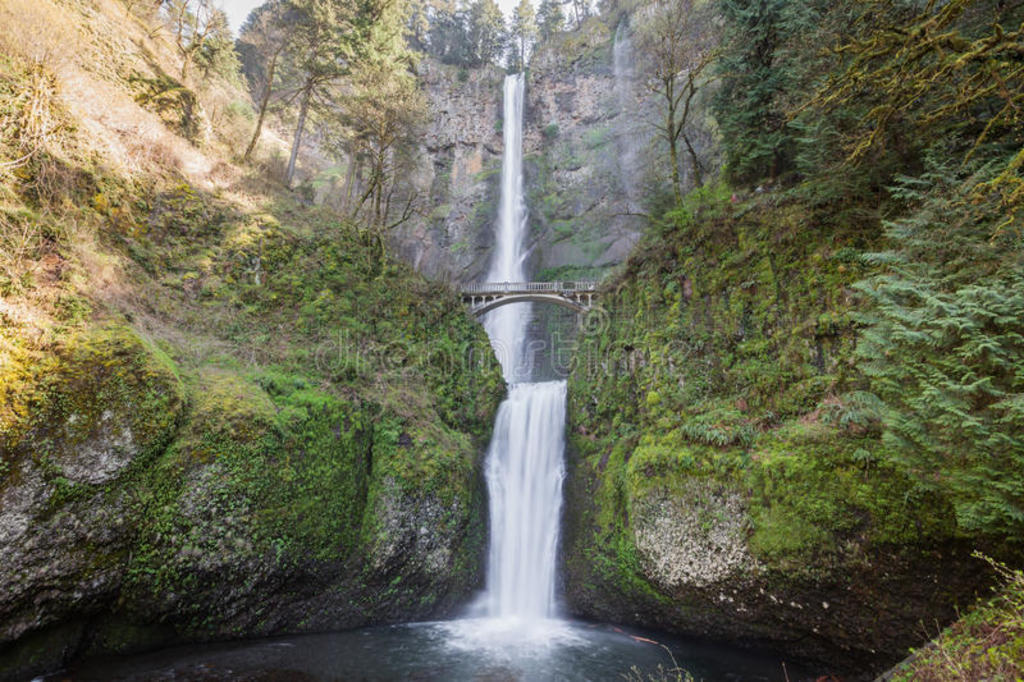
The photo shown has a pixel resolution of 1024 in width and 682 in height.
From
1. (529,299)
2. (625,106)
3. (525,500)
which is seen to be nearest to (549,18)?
(625,106)

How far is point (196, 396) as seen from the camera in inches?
312

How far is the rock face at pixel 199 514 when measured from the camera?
578 centimetres

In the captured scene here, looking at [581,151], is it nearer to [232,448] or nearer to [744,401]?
[744,401]

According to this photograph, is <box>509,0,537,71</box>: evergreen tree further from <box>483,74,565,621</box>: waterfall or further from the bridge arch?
<box>483,74,565,621</box>: waterfall

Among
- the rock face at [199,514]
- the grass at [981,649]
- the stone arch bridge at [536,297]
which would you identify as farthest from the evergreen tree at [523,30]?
the grass at [981,649]

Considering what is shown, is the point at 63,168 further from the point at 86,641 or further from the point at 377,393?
the point at 86,641

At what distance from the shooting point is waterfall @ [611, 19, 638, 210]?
2988 cm

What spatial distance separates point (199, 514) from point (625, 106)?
34713 mm

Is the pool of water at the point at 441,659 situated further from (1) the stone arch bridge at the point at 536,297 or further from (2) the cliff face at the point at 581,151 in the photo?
(2) the cliff face at the point at 581,151

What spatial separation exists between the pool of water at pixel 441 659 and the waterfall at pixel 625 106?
25.8 meters

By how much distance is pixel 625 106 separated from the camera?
105ft

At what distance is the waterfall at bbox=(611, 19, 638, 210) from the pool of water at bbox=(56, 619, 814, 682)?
25844mm

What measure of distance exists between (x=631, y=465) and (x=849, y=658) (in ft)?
14.8

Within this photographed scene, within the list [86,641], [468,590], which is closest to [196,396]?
[86,641]
